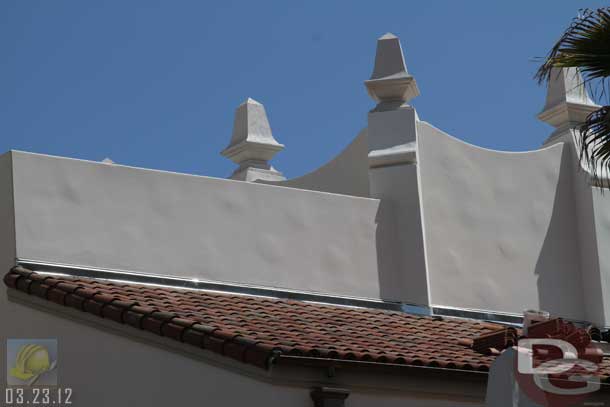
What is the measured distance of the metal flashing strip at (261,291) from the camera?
15.2 m

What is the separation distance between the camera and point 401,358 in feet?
45.1

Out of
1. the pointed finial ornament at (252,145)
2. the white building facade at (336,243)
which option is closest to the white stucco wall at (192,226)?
the white building facade at (336,243)

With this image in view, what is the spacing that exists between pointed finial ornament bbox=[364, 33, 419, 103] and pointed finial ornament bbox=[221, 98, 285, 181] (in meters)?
3.25

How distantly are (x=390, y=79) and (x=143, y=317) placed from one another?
20.1 ft

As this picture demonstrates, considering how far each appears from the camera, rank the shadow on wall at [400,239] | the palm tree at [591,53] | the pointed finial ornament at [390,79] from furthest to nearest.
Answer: the pointed finial ornament at [390,79], the shadow on wall at [400,239], the palm tree at [591,53]

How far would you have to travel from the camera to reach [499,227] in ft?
60.1

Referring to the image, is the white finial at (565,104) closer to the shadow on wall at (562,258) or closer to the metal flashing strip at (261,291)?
the shadow on wall at (562,258)

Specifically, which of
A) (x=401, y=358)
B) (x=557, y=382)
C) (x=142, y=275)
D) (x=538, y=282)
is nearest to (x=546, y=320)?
(x=557, y=382)

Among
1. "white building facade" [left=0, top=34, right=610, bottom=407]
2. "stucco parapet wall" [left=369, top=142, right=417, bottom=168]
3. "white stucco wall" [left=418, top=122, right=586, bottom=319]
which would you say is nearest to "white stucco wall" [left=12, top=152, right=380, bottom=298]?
"white building facade" [left=0, top=34, right=610, bottom=407]

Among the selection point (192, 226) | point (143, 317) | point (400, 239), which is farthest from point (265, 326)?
point (400, 239)

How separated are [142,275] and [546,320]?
5513 mm

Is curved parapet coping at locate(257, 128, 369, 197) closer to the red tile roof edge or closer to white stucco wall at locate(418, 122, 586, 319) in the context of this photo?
white stucco wall at locate(418, 122, 586, 319)

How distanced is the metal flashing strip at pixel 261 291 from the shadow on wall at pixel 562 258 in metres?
0.37

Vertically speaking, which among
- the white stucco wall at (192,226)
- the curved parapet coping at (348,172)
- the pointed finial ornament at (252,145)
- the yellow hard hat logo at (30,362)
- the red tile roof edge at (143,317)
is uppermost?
the pointed finial ornament at (252,145)
